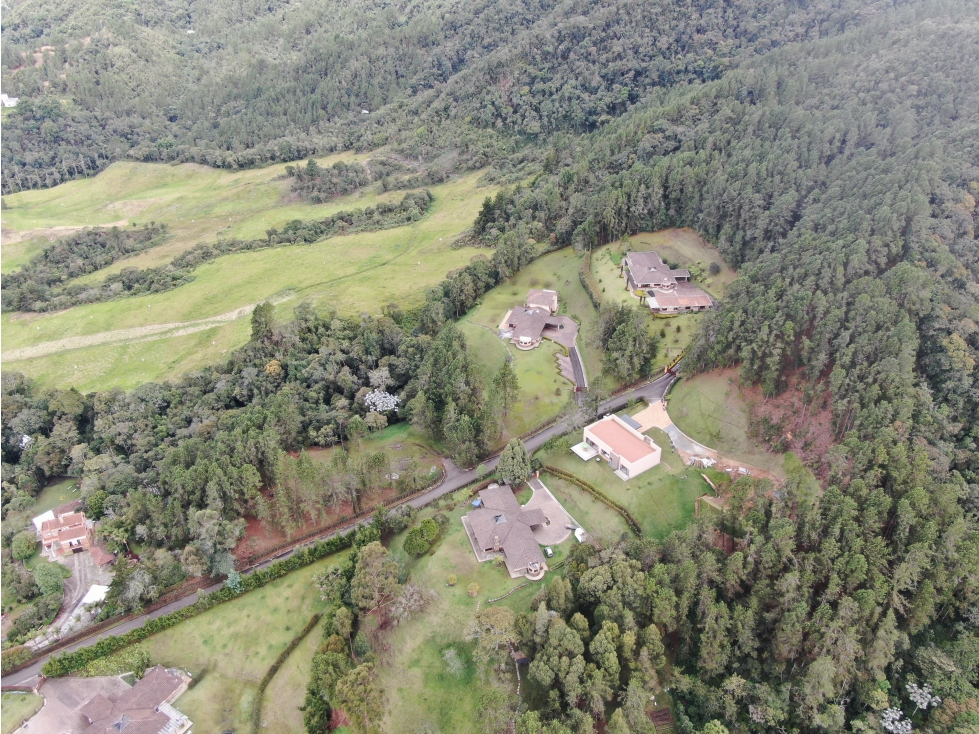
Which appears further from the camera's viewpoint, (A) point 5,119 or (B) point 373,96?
(B) point 373,96

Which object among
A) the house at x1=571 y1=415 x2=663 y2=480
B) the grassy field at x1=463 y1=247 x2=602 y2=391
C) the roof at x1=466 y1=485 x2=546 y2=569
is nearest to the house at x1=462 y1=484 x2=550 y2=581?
the roof at x1=466 y1=485 x2=546 y2=569

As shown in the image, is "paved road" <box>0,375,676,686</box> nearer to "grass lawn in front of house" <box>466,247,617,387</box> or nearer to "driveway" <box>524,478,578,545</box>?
"driveway" <box>524,478,578,545</box>

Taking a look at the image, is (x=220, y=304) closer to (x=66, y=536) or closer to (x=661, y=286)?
(x=66, y=536)

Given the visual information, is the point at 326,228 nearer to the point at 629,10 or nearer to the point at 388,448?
the point at 388,448

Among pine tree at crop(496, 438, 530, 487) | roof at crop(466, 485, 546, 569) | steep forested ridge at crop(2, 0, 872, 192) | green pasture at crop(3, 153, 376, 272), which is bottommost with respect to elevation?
roof at crop(466, 485, 546, 569)

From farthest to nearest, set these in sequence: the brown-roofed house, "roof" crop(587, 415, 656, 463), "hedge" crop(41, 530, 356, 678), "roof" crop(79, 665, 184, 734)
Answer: "roof" crop(587, 415, 656, 463)
"hedge" crop(41, 530, 356, 678)
the brown-roofed house
"roof" crop(79, 665, 184, 734)

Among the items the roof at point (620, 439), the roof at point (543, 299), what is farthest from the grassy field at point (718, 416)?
the roof at point (543, 299)

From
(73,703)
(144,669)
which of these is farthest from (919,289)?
(73,703)
